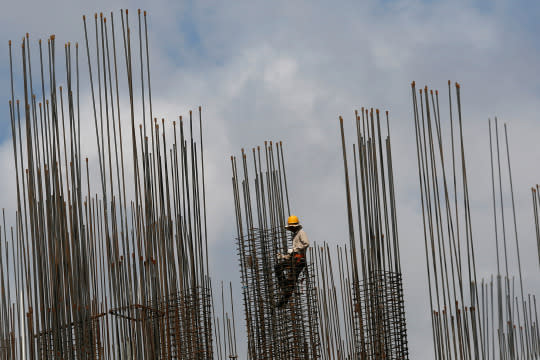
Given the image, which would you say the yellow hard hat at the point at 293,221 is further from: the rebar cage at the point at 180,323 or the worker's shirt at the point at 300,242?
the rebar cage at the point at 180,323

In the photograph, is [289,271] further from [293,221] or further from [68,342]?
[68,342]

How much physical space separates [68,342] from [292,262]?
269cm

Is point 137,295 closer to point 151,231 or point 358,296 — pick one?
point 151,231

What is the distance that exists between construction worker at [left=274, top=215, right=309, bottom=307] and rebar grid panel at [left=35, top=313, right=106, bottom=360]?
2.40 metres

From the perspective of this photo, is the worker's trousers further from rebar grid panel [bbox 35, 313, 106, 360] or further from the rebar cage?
rebar grid panel [bbox 35, 313, 106, 360]

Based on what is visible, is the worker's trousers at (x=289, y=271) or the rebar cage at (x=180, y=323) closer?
the rebar cage at (x=180, y=323)

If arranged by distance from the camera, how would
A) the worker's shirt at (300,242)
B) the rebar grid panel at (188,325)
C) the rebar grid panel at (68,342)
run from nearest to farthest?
the rebar grid panel at (68,342)
the rebar grid panel at (188,325)
the worker's shirt at (300,242)

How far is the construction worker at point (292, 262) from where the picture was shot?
714 centimetres

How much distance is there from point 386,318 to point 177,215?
1781mm

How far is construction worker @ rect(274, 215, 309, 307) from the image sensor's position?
7145 mm

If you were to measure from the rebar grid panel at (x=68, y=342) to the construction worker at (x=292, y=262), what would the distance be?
2.40 meters

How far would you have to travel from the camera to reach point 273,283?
7.18 meters

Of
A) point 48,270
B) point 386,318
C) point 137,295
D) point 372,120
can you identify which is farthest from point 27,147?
point 386,318

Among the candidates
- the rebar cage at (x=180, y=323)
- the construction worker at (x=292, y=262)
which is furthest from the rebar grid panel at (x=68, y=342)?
the construction worker at (x=292, y=262)
